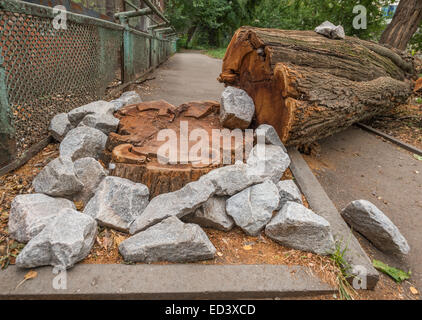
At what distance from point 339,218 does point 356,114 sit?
1784 millimetres

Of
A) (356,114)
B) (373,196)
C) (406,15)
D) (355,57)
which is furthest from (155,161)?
(406,15)

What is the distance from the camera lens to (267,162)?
1.89 m

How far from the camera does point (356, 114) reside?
3.02m

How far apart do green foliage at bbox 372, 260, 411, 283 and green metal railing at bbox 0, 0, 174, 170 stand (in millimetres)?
2476

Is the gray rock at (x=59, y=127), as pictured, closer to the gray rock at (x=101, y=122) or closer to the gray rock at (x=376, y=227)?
the gray rock at (x=101, y=122)

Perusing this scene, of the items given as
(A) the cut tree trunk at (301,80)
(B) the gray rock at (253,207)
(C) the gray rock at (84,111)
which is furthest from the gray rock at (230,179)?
(C) the gray rock at (84,111)

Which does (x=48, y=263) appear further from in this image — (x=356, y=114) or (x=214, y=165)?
(x=356, y=114)

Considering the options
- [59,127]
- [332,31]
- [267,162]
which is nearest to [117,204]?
[267,162]

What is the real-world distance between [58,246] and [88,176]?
22.3 inches

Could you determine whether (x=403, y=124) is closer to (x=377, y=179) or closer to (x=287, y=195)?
(x=377, y=179)

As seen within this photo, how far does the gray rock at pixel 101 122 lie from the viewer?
2.11 metres

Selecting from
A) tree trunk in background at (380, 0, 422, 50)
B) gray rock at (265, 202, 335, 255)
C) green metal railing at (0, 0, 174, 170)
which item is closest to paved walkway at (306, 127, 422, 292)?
gray rock at (265, 202, 335, 255)

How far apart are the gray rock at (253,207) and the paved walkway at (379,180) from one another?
2.36 ft

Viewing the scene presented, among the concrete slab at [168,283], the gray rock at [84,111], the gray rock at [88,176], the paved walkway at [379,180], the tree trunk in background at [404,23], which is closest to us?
the concrete slab at [168,283]
